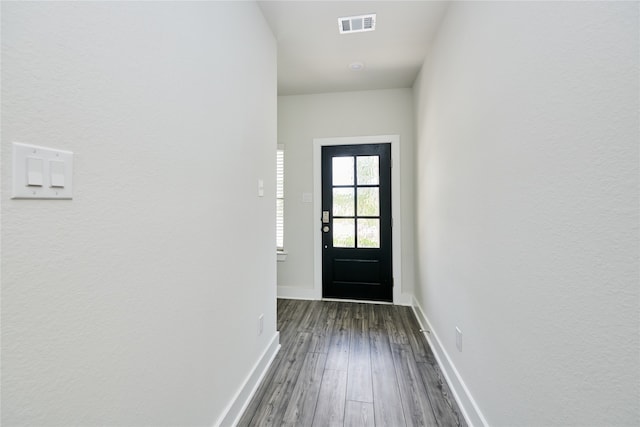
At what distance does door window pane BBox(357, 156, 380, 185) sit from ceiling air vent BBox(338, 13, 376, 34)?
4.99 feet

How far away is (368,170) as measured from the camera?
3.54m

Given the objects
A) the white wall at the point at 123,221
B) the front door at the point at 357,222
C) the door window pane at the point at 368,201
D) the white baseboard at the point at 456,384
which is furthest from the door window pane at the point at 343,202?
→ the white wall at the point at 123,221

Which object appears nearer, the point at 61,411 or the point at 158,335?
the point at 61,411

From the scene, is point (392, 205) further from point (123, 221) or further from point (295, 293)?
point (123, 221)

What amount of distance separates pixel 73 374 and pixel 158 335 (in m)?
0.29

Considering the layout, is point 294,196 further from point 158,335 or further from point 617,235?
point 617,235

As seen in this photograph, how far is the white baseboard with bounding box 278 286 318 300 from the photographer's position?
3635 mm

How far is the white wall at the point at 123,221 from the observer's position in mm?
609

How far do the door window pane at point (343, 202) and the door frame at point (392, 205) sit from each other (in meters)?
0.20

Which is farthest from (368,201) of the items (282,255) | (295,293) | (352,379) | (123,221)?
(123,221)

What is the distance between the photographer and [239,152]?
1.67 m

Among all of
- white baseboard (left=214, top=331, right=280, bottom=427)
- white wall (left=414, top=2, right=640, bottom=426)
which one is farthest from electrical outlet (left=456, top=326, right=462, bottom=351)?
white baseboard (left=214, top=331, right=280, bottom=427)

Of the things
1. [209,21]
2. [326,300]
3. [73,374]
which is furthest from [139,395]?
[326,300]

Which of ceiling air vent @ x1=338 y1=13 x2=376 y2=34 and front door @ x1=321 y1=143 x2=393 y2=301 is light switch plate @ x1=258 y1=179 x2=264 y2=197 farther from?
front door @ x1=321 y1=143 x2=393 y2=301
